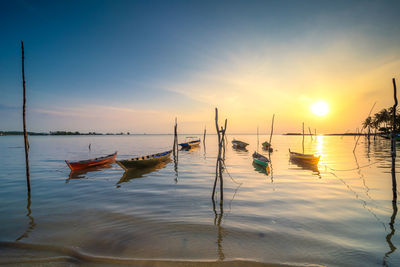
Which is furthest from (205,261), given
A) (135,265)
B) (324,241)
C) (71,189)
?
(71,189)

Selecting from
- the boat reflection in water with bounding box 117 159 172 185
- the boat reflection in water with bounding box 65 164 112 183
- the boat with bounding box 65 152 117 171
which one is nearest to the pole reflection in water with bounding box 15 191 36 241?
the boat reflection in water with bounding box 117 159 172 185

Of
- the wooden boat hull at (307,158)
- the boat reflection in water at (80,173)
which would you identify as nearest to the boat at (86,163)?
the boat reflection in water at (80,173)

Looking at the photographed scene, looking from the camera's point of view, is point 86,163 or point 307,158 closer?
point 86,163

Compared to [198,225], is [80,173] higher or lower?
lower

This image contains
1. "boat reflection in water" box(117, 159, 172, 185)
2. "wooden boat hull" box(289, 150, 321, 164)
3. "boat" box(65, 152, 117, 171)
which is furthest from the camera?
"wooden boat hull" box(289, 150, 321, 164)

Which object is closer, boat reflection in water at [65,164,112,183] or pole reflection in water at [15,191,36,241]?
pole reflection in water at [15,191,36,241]

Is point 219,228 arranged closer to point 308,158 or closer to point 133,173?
point 133,173

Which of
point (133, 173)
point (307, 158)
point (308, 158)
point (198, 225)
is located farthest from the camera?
point (307, 158)

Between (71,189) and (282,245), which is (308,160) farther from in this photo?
(71,189)

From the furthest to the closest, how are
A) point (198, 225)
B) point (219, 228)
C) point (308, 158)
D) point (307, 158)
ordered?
point (307, 158), point (308, 158), point (198, 225), point (219, 228)

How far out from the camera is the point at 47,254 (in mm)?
5480

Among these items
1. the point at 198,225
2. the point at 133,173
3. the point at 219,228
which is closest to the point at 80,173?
the point at 133,173

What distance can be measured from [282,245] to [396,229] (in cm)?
500

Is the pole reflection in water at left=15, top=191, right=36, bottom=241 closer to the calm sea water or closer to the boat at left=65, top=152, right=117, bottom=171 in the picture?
the calm sea water
